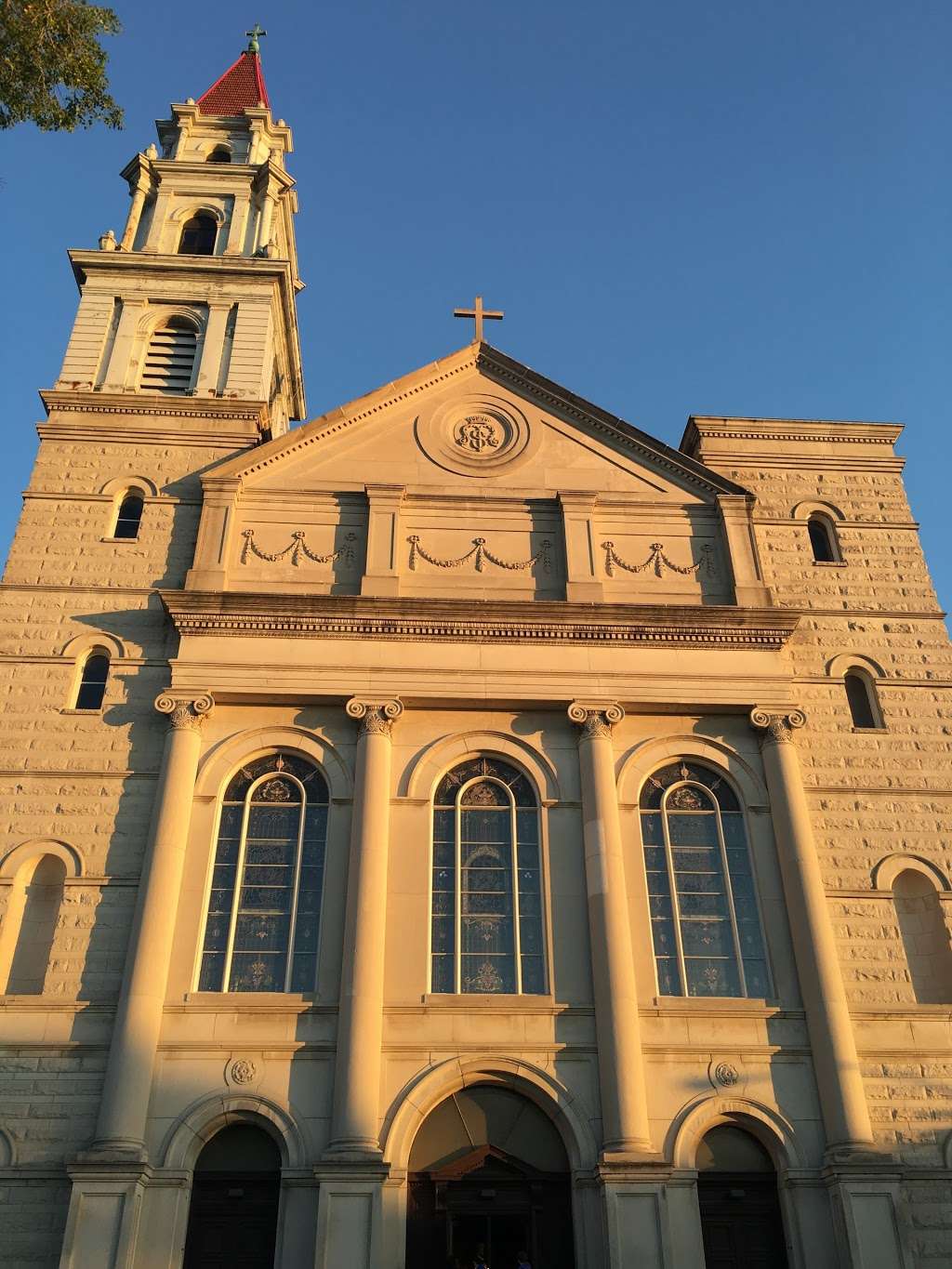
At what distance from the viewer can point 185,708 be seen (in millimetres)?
19328

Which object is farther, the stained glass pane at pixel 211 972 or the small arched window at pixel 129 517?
the small arched window at pixel 129 517

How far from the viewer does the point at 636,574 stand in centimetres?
2188

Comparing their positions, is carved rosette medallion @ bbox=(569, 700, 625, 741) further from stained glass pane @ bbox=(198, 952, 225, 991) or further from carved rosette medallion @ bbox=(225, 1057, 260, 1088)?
carved rosette medallion @ bbox=(225, 1057, 260, 1088)

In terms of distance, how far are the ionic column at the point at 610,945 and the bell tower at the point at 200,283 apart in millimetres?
10030

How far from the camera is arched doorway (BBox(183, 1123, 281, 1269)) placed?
Answer: 15.8m

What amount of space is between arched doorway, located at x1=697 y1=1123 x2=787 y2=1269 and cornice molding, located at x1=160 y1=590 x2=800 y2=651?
8046 mm

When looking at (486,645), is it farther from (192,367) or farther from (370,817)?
(192,367)

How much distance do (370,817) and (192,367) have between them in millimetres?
12635

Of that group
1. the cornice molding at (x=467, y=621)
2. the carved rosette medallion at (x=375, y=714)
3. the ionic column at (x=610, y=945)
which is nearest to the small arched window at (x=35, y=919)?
the cornice molding at (x=467, y=621)

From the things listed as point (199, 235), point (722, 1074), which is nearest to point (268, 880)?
point (722, 1074)

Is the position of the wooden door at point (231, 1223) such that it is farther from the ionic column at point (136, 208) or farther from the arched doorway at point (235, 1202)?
the ionic column at point (136, 208)

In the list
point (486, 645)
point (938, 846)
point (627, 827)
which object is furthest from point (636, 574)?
point (938, 846)

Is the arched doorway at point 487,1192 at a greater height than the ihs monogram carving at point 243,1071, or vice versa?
the ihs monogram carving at point 243,1071

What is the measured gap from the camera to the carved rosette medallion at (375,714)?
63.4 ft
